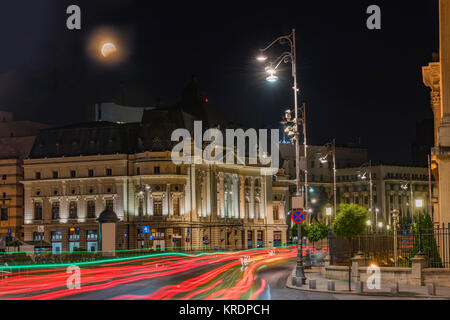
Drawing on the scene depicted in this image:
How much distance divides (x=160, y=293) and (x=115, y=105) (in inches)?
3807

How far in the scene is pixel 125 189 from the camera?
104688 millimetres

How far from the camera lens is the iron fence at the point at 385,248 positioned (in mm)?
34500

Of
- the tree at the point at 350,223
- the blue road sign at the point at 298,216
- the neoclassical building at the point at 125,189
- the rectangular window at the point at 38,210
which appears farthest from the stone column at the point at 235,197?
the blue road sign at the point at 298,216

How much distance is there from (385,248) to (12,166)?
75944 mm

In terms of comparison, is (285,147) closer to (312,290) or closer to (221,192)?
(221,192)

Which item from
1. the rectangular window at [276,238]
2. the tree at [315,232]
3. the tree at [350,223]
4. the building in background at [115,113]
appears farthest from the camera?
the rectangular window at [276,238]

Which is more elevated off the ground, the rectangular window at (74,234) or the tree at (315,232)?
the tree at (315,232)

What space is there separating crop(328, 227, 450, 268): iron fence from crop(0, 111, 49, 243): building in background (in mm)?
69120

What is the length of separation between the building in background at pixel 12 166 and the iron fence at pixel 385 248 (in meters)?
69.1

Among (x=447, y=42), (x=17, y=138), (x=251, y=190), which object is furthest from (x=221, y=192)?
(x=447, y=42)

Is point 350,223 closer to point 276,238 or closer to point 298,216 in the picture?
point 298,216

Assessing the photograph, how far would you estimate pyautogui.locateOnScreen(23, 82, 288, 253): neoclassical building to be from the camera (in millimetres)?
102250

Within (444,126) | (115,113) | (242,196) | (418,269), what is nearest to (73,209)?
(115,113)

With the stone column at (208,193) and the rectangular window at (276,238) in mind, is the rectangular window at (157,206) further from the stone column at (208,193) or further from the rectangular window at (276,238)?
the rectangular window at (276,238)
